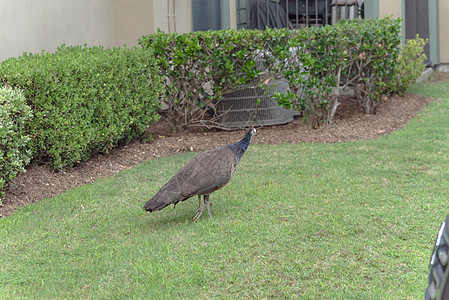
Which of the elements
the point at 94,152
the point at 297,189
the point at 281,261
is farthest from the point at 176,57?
the point at 281,261

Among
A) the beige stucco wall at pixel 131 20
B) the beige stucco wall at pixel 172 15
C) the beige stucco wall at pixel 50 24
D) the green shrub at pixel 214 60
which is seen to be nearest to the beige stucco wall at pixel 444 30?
the beige stucco wall at pixel 172 15

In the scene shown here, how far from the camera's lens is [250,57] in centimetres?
926

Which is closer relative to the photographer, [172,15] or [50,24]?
[50,24]

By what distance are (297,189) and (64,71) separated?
9.89ft

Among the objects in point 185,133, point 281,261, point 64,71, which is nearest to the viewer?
point 281,261

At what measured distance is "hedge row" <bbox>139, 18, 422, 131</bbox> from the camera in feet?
29.9

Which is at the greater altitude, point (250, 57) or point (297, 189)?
point (250, 57)

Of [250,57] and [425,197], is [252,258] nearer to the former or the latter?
[425,197]

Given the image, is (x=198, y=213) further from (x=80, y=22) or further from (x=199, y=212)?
(x=80, y=22)

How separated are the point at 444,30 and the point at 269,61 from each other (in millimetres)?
8073

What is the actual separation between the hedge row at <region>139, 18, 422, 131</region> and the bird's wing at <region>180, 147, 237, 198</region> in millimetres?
3520

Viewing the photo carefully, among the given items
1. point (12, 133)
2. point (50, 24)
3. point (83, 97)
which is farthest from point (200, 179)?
point (50, 24)

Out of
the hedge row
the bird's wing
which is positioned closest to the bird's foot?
the bird's wing

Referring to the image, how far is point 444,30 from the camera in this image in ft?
51.1
